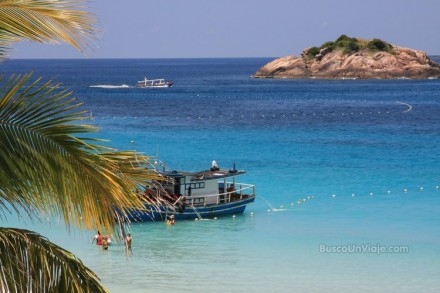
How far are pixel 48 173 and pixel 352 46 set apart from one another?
153 metres

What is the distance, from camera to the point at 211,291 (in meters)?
20.8

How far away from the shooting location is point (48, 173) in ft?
14.3

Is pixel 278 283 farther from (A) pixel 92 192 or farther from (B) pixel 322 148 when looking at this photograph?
(B) pixel 322 148

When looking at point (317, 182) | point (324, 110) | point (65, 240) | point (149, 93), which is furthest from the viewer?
point (149, 93)

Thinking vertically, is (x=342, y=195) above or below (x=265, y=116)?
below

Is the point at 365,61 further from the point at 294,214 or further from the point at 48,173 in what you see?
the point at 48,173

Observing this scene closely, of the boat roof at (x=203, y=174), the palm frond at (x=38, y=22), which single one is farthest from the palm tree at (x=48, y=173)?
the boat roof at (x=203, y=174)

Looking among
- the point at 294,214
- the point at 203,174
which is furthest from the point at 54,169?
the point at 294,214

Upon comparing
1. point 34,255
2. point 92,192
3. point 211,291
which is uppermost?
point 92,192

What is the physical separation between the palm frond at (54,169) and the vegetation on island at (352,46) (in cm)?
15302

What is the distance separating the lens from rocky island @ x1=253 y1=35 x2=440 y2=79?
155250 millimetres

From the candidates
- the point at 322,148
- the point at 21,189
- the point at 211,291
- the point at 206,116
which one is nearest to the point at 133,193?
→ the point at 21,189

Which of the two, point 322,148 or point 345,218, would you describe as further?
point 322,148

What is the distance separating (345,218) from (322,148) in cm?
2256
